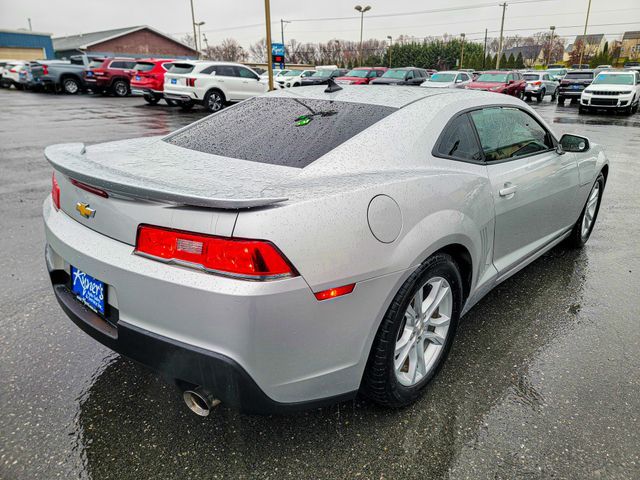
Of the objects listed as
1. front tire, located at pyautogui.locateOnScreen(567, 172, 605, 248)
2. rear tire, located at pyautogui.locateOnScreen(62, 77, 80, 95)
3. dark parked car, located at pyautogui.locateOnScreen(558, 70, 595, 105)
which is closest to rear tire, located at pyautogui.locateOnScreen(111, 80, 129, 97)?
rear tire, located at pyautogui.locateOnScreen(62, 77, 80, 95)

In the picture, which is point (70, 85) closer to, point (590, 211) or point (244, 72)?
point (244, 72)

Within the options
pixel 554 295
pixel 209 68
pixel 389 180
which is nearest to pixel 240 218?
pixel 389 180

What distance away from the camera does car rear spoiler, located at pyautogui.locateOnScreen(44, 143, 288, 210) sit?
165cm

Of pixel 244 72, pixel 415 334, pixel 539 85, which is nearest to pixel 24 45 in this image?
pixel 244 72

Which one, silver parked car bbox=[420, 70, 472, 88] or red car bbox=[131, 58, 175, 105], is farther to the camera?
silver parked car bbox=[420, 70, 472, 88]

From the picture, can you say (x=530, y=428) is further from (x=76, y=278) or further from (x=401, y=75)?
(x=401, y=75)

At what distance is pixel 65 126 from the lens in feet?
42.9

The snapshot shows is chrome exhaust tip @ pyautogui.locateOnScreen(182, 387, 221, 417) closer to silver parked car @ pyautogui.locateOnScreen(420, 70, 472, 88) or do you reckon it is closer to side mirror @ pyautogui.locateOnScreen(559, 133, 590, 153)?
side mirror @ pyautogui.locateOnScreen(559, 133, 590, 153)

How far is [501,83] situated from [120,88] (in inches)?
731

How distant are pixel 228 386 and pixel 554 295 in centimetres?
277

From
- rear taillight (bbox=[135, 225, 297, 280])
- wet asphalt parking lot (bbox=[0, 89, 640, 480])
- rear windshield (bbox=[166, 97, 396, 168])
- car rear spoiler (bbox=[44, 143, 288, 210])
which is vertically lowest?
wet asphalt parking lot (bbox=[0, 89, 640, 480])

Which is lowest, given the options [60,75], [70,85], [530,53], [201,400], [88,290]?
[201,400]

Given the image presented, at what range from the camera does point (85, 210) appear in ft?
6.82

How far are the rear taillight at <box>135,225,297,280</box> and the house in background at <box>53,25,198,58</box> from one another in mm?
64439
